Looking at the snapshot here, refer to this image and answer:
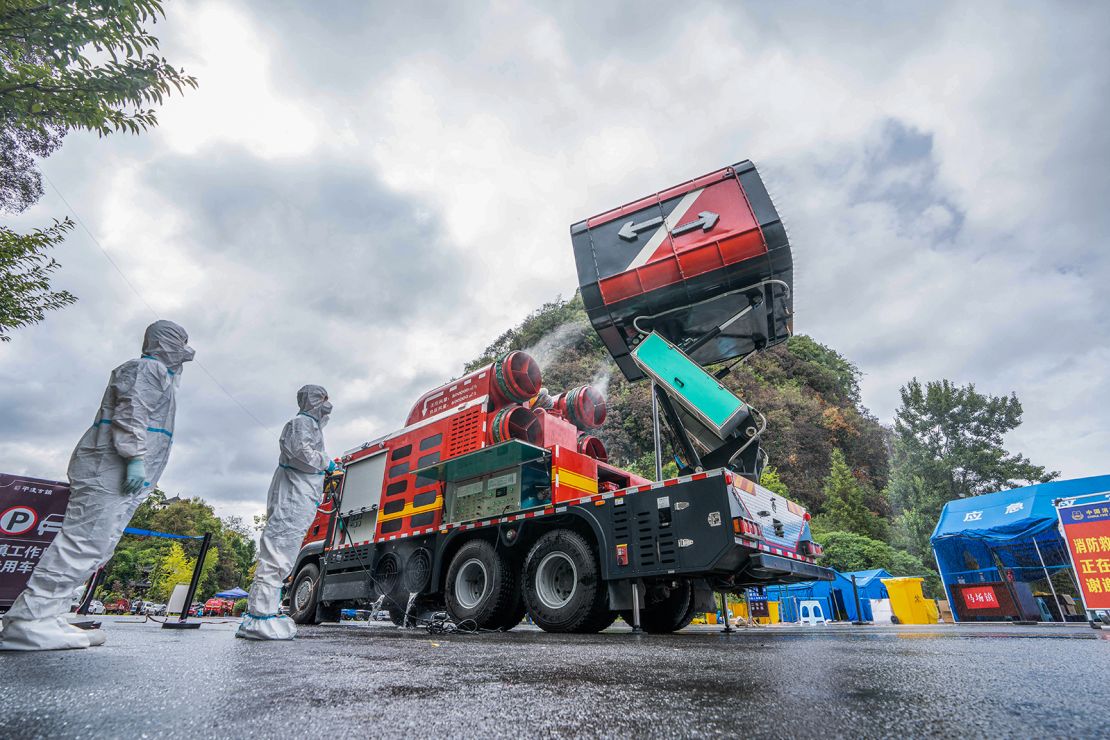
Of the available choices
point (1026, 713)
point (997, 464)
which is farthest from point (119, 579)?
point (997, 464)

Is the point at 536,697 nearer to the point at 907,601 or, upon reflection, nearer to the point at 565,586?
the point at 565,586

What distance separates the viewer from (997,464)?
27.2 m

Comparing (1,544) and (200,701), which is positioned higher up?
(1,544)

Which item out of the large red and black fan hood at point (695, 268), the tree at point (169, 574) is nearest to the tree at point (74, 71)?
the large red and black fan hood at point (695, 268)

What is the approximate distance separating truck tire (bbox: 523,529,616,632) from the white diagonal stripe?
3.63 meters

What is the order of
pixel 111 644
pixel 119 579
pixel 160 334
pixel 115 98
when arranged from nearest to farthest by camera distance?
pixel 111 644, pixel 160 334, pixel 115 98, pixel 119 579

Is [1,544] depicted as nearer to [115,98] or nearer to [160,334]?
[160,334]

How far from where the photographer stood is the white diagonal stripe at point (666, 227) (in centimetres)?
689

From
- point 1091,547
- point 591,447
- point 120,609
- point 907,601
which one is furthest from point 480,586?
point 120,609

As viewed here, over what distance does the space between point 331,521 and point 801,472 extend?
2517 cm

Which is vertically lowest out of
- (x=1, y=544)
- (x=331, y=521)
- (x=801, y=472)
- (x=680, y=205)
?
(x=1, y=544)

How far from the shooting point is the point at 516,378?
706cm

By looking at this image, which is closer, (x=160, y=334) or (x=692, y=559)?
(x=160, y=334)

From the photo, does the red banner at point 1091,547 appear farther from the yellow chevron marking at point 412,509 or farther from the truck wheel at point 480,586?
the yellow chevron marking at point 412,509
